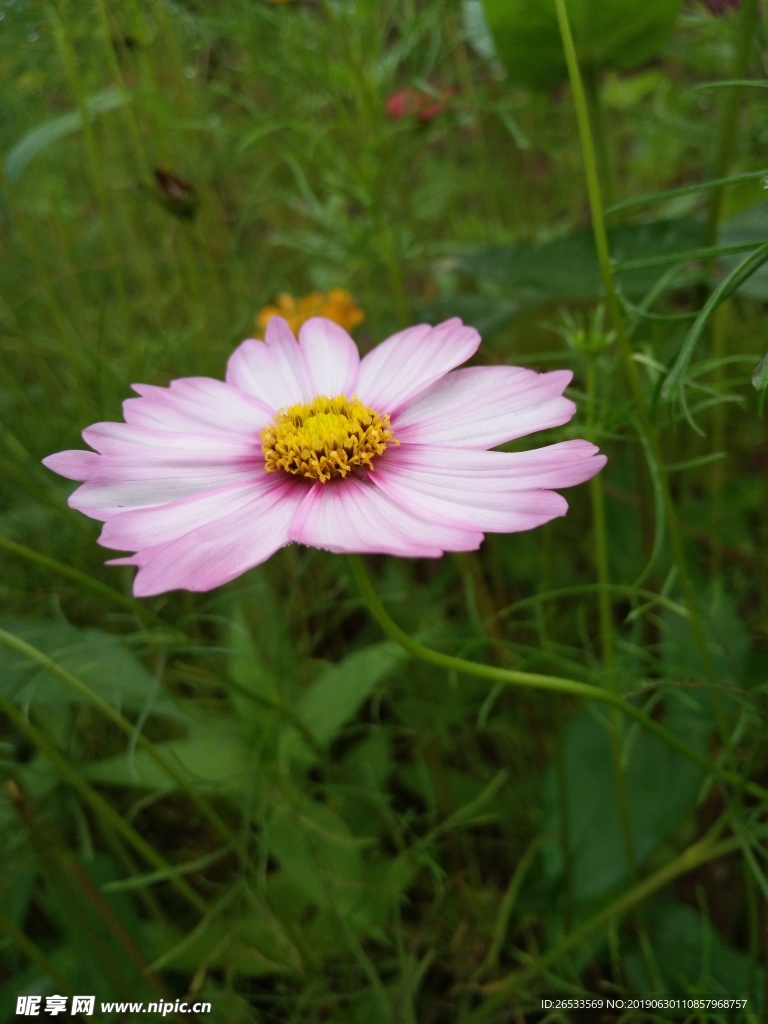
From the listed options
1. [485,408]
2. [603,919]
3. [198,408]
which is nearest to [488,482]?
[485,408]

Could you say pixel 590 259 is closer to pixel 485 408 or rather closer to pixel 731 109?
pixel 731 109

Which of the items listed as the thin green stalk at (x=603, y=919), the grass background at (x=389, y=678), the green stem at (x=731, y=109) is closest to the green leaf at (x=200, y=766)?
the grass background at (x=389, y=678)

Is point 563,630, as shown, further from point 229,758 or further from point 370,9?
point 370,9

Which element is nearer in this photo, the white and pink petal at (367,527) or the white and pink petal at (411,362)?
the white and pink petal at (367,527)

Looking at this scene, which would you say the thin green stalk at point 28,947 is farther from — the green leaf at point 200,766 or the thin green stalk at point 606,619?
the thin green stalk at point 606,619

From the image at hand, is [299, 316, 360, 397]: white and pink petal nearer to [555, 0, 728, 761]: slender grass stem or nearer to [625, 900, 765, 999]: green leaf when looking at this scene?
[555, 0, 728, 761]: slender grass stem

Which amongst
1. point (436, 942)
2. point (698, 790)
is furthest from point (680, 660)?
point (436, 942)
